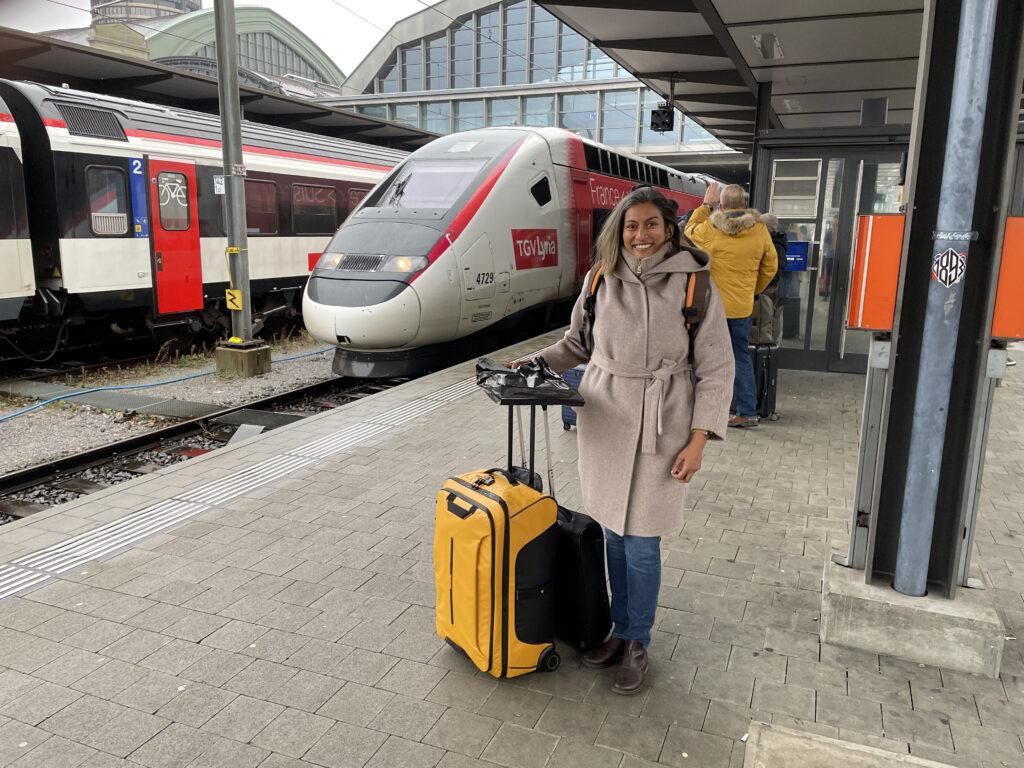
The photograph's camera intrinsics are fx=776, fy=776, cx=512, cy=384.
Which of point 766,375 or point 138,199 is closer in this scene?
point 766,375

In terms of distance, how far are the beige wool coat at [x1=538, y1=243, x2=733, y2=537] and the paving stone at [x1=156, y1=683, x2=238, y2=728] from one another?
1522mm

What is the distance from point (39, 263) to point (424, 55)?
4455cm

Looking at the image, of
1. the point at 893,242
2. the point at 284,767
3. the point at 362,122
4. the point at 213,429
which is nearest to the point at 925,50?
the point at 893,242

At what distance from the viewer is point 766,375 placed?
21.2 feet

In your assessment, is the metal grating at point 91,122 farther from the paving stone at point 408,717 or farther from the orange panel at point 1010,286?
the orange panel at point 1010,286

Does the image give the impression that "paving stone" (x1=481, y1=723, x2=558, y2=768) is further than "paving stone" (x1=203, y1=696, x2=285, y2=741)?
No

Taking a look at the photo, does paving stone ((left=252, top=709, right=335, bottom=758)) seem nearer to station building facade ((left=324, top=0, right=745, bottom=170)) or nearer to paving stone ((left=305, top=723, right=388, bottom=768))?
paving stone ((left=305, top=723, right=388, bottom=768))

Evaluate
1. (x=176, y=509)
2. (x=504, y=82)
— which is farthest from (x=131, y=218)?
(x=504, y=82)

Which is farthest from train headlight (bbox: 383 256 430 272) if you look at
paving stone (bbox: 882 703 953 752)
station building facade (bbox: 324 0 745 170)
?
station building facade (bbox: 324 0 745 170)

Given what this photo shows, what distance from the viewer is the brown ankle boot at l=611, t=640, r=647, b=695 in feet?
9.14

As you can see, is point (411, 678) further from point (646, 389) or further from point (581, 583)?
point (646, 389)

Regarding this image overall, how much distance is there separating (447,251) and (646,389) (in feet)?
19.4

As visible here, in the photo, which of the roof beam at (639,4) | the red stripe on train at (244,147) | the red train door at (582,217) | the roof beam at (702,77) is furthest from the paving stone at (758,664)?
the red stripe on train at (244,147)

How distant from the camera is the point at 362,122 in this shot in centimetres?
2402
